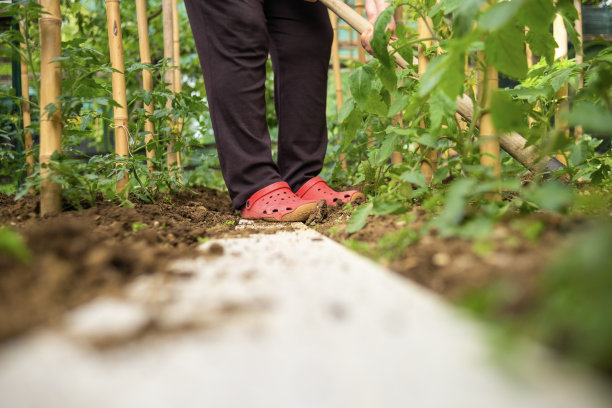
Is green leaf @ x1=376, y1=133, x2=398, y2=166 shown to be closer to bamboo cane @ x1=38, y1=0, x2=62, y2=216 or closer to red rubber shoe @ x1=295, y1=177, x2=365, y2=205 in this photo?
red rubber shoe @ x1=295, y1=177, x2=365, y2=205

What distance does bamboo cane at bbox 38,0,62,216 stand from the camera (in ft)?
4.43

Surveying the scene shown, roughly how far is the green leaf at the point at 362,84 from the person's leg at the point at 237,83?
Result: 61 cm

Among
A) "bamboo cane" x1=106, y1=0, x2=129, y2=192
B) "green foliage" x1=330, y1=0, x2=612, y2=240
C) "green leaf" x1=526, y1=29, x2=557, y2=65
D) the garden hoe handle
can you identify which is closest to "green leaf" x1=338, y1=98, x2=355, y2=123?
"green foliage" x1=330, y1=0, x2=612, y2=240

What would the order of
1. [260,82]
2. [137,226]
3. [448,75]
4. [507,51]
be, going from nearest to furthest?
[448,75], [507,51], [137,226], [260,82]

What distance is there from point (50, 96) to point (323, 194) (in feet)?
3.56

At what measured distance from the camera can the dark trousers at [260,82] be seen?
1852 millimetres

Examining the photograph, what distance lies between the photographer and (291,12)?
209 cm

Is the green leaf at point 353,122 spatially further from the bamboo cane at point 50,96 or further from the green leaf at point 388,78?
the bamboo cane at point 50,96

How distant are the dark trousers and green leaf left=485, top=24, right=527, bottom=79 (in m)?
1.09

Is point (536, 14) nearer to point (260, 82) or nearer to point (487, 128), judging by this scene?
point (487, 128)

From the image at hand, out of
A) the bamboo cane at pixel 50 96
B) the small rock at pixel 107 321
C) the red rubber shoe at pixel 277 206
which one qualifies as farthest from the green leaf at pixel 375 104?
the small rock at pixel 107 321

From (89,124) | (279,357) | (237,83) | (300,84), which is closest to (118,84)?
(89,124)

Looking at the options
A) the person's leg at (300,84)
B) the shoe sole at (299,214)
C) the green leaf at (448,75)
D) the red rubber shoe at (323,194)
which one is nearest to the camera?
the green leaf at (448,75)

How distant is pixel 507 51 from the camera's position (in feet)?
3.29
